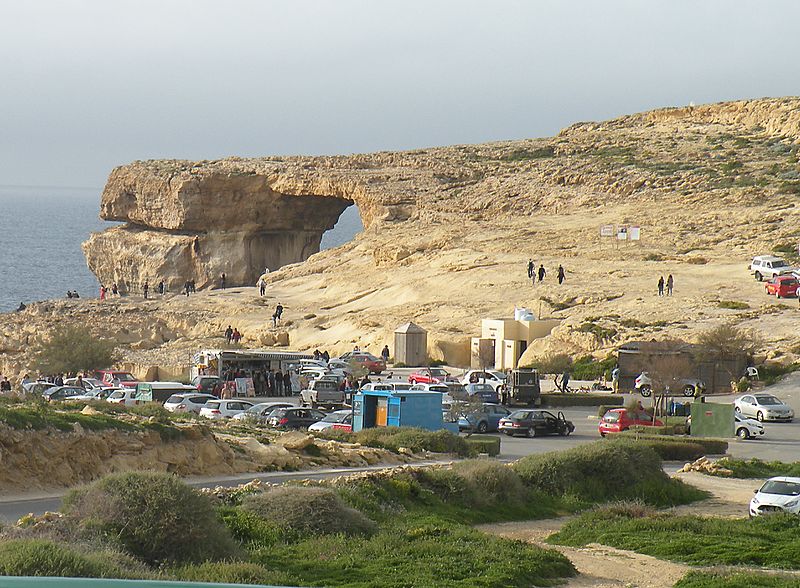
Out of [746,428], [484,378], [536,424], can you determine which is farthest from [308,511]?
[484,378]

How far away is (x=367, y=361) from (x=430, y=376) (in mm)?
3965

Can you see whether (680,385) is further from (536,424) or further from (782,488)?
(782,488)

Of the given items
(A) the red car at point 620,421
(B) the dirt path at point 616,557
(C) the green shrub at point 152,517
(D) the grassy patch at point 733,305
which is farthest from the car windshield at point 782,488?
(D) the grassy patch at point 733,305

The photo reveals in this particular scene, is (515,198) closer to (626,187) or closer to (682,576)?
(626,187)

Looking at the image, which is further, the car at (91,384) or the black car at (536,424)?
the car at (91,384)

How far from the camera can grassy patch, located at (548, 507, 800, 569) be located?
16688 millimetres

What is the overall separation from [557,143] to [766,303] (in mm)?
41842

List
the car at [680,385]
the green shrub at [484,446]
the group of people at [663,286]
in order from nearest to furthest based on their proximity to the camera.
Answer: the green shrub at [484,446]
the car at [680,385]
the group of people at [663,286]

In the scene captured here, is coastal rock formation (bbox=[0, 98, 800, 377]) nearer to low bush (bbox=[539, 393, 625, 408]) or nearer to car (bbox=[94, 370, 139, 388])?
car (bbox=[94, 370, 139, 388])

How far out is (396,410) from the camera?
97.8 feet

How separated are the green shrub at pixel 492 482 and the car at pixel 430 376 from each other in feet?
58.3

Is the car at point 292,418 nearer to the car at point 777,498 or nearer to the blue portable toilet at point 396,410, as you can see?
the blue portable toilet at point 396,410

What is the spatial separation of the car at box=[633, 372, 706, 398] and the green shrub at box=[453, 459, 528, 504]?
18.9m

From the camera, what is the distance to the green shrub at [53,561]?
10.4 metres
